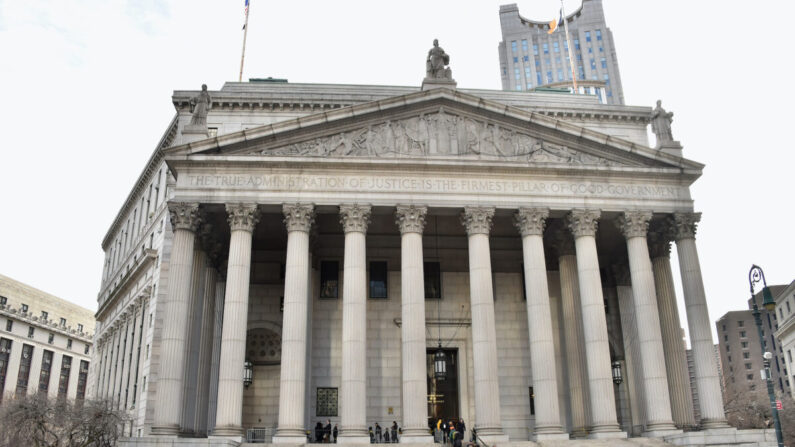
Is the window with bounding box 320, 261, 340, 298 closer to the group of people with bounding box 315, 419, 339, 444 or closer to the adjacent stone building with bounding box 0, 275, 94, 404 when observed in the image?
the group of people with bounding box 315, 419, 339, 444

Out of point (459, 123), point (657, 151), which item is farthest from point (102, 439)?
point (657, 151)

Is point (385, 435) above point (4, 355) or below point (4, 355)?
below

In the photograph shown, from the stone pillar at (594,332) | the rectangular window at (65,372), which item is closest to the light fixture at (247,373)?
the stone pillar at (594,332)

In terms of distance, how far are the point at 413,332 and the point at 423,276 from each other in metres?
5.31

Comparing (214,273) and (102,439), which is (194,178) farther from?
(102,439)

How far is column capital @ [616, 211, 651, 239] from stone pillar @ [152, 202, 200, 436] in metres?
20.5

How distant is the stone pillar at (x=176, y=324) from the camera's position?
2798 centimetres

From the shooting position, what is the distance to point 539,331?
30.6m

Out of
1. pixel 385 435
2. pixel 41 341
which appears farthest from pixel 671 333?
A: pixel 41 341

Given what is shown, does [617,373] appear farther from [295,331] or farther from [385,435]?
[295,331]

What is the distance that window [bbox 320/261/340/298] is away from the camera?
38.0 metres

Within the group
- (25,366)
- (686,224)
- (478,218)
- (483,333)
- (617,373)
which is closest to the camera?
(483,333)

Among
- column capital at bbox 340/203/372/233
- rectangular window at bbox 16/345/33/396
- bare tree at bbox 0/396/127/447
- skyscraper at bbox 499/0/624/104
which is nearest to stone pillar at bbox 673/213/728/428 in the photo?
column capital at bbox 340/203/372/233

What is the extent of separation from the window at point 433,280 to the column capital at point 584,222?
9425 millimetres
